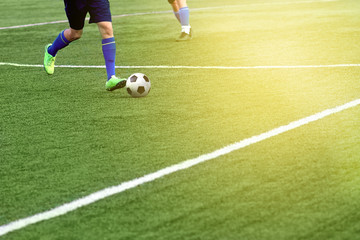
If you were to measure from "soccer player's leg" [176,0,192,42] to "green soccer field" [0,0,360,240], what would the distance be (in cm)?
33

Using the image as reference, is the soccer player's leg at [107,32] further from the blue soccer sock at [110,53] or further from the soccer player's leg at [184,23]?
the soccer player's leg at [184,23]

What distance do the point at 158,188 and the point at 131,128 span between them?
1.57m

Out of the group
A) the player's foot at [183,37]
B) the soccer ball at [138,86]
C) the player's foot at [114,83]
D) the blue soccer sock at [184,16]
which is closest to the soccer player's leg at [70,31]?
the player's foot at [114,83]

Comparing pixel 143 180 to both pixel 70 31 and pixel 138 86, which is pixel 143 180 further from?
pixel 70 31

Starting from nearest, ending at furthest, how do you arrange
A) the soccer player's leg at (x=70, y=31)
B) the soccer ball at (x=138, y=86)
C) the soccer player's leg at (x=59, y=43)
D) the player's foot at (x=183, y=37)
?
the soccer ball at (x=138, y=86)
the soccer player's leg at (x=70, y=31)
the soccer player's leg at (x=59, y=43)
the player's foot at (x=183, y=37)

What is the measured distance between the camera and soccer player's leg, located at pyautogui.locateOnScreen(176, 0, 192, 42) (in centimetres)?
1084

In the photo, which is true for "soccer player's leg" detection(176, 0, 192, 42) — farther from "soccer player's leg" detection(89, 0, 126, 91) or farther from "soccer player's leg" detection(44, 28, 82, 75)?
"soccer player's leg" detection(89, 0, 126, 91)

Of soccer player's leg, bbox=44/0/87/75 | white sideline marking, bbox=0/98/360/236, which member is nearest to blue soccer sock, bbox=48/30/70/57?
soccer player's leg, bbox=44/0/87/75

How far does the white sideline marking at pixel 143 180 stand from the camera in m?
3.58

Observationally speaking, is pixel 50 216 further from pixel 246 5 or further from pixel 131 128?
pixel 246 5

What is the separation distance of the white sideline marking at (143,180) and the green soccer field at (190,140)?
43 mm

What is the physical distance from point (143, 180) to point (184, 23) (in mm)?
7125

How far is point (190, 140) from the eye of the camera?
5.02 metres

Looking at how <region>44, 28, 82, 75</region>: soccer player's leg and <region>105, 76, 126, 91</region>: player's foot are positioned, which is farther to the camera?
<region>44, 28, 82, 75</region>: soccer player's leg
